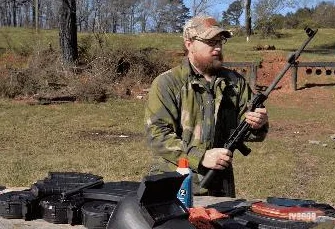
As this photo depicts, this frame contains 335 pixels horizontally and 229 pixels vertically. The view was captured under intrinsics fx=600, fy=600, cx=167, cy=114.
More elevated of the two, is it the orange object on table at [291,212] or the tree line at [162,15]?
the tree line at [162,15]

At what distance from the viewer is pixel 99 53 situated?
63.6ft

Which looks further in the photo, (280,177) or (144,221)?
(280,177)

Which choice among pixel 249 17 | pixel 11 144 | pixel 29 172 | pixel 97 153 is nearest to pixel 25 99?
pixel 11 144

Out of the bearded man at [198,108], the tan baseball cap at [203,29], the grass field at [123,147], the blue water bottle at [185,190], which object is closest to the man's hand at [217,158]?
the bearded man at [198,108]

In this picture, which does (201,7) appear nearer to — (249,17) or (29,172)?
(249,17)

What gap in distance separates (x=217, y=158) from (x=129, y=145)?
781 cm

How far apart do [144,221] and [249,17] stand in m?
35.7

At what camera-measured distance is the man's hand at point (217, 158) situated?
126 inches

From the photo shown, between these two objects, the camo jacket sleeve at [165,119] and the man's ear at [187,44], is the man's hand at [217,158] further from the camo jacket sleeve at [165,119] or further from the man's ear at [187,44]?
the man's ear at [187,44]

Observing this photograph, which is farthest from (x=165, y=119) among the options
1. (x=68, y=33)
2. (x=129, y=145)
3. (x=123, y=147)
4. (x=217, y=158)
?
(x=68, y=33)

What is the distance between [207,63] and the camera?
3418mm

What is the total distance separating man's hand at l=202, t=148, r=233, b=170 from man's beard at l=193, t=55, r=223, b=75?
497 millimetres

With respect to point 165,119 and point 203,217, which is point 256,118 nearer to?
point 165,119

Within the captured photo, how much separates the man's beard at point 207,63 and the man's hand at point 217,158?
1.63 feet
